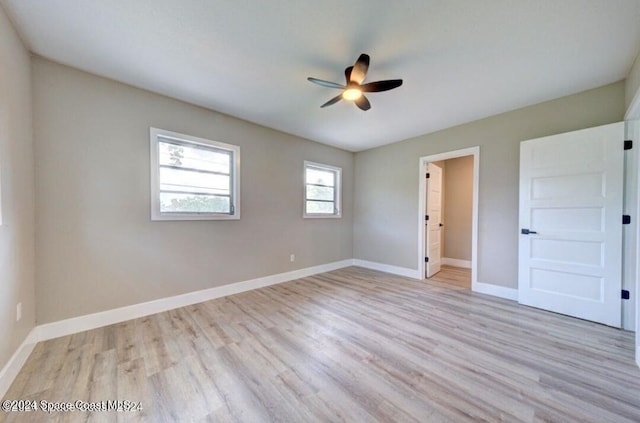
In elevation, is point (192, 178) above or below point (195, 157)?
below

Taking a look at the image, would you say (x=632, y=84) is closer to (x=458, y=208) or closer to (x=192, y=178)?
(x=458, y=208)

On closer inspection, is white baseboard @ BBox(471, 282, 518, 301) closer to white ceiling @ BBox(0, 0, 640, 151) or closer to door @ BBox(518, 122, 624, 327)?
door @ BBox(518, 122, 624, 327)

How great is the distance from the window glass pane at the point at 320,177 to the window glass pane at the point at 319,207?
420mm

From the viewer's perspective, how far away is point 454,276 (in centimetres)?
462

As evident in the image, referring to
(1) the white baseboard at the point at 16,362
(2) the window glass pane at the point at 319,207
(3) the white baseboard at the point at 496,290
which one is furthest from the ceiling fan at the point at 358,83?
(3) the white baseboard at the point at 496,290

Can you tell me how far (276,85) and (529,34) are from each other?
2.33 metres

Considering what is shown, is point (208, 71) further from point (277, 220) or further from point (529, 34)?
point (529, 34)

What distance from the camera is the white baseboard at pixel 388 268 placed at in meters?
4.50

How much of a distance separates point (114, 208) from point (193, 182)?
90 centimetres

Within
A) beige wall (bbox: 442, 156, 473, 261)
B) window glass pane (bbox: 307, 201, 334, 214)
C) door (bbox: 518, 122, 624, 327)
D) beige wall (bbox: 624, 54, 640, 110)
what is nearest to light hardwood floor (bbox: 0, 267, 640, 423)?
door (bbox: 518, 122, 624, 327)

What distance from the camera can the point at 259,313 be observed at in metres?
2.87

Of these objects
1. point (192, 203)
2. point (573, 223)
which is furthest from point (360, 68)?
point (573, 223)

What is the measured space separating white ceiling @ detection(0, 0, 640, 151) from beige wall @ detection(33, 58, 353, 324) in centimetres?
27

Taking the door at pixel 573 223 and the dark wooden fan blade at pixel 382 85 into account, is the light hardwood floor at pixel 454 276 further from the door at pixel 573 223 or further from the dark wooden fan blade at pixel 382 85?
the dark wooden fan blade at pixel 382 85
